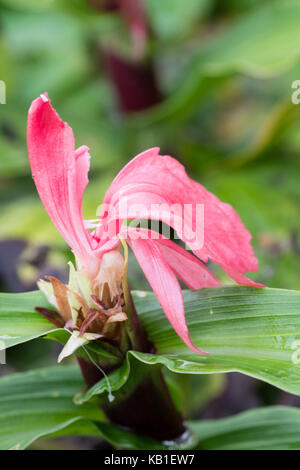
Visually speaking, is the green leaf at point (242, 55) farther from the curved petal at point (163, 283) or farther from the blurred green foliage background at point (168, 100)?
the curved petal at point (163, 283)

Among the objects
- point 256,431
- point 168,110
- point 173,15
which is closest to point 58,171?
point 256,431

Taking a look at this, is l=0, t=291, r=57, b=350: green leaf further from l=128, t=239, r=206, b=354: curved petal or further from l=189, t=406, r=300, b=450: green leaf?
l=189, t=406, r=300, b=450: green leaf

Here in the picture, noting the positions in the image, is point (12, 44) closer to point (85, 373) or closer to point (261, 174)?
point (261, 174)

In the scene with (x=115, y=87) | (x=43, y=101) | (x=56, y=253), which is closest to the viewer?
(x=43, y=101)

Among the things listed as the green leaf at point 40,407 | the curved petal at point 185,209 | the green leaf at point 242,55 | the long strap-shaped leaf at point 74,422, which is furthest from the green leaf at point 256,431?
the green leaf at point 242,55

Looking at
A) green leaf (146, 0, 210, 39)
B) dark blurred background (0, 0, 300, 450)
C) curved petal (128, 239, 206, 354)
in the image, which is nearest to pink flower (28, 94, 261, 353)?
curved petal (128, 239, 206, 354)

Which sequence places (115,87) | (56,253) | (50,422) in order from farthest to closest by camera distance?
(115,87) → (56,253) → (50,422)

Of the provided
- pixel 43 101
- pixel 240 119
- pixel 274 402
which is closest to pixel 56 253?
pixel 274 402
